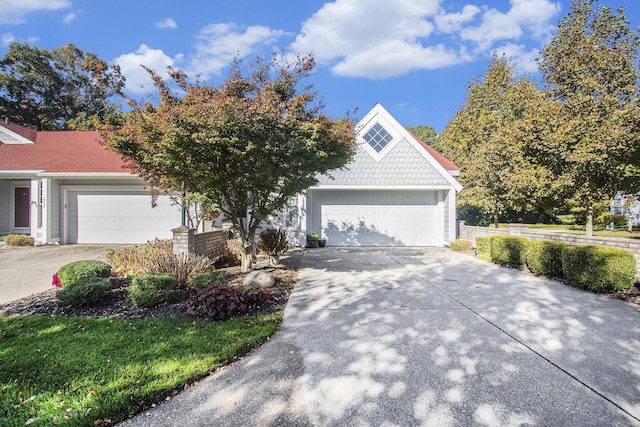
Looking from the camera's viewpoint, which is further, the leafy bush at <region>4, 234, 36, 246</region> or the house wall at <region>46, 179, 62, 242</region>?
the house wall at <region>46, 179, 62, 242</region>

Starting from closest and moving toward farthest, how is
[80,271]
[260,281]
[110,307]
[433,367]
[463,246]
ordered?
[433,367] < [110,307] < [80,271] < [260,281] < [463,246]

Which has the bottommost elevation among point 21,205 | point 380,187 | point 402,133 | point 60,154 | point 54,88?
point 21,205

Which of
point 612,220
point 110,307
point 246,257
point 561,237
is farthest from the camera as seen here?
point 612,220

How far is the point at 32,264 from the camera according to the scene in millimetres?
8891

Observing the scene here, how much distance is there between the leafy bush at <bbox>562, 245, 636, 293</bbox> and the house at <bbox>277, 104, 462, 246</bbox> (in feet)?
23.4

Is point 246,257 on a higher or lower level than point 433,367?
higher

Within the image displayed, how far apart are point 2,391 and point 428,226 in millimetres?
13881

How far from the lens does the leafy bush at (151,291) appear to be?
16.5 feet

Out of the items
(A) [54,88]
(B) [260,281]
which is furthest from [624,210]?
(A) [54,88]

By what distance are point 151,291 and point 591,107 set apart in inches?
493

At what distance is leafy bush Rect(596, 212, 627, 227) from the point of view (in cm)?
2256

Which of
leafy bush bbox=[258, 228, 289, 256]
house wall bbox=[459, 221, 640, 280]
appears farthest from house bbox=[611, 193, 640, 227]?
leafy bush bbox=[258, 228, 289, 256]

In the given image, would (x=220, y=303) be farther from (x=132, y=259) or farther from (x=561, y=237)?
(x=561, y=237)

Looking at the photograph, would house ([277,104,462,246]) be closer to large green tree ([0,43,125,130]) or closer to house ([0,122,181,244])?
house ([0,122,181,244])
